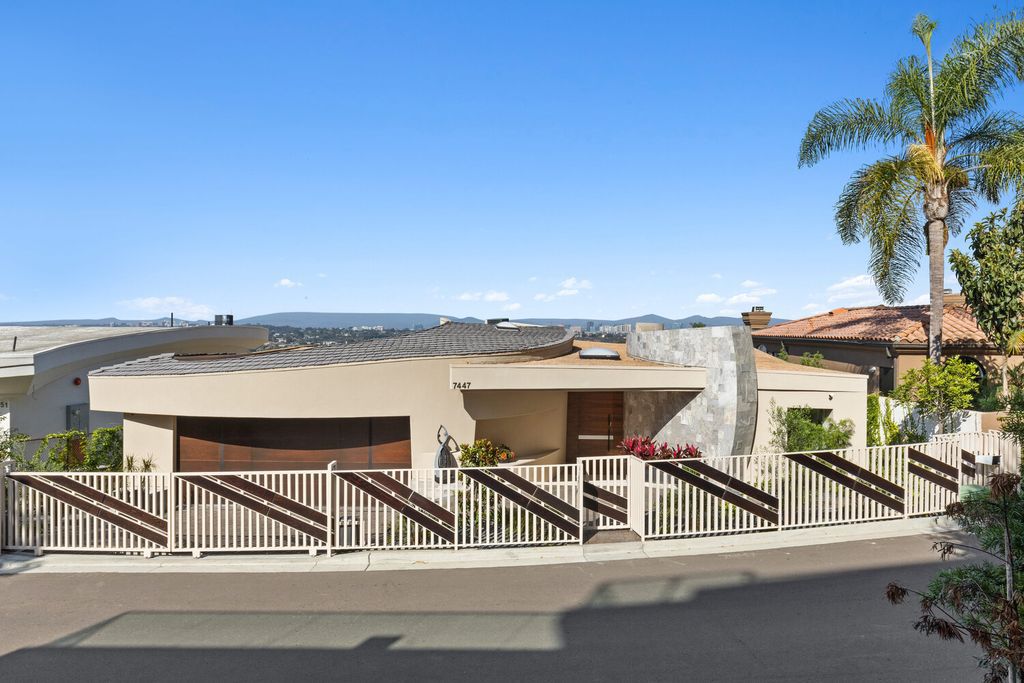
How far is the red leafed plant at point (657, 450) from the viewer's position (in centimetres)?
1455

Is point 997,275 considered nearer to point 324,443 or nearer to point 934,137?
point 934,137

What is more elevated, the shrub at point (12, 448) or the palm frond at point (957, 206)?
the palm frond at point (957, 206)

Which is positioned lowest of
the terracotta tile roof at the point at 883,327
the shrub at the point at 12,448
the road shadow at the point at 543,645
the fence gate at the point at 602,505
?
the road shadow at the point at 543,645

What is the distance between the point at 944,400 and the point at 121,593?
1877cm

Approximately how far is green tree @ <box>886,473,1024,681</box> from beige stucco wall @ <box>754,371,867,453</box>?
10.3 meters

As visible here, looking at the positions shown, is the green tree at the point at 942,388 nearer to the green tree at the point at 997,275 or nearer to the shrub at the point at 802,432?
the green tree at the point at 997,275

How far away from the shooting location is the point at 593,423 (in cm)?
1881

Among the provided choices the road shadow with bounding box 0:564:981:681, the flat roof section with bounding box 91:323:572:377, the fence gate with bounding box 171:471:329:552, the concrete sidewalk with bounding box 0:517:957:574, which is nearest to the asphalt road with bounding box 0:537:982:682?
the road shadow with bounding box 0:564:981:681

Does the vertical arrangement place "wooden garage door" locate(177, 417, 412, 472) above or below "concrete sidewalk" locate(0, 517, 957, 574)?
above

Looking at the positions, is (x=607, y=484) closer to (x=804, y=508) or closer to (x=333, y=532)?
(x=804, y=508)

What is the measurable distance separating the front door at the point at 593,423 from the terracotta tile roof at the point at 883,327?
33.1ft

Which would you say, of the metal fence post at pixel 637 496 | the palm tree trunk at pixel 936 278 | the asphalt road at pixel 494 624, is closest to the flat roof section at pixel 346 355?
the metal fence post at pixel 637 496

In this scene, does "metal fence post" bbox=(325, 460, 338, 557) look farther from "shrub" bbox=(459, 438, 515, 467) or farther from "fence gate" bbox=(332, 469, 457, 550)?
"shrub" bbox=(459, 438, 515, 467)

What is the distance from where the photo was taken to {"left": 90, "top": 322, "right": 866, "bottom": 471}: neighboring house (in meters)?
14.0
